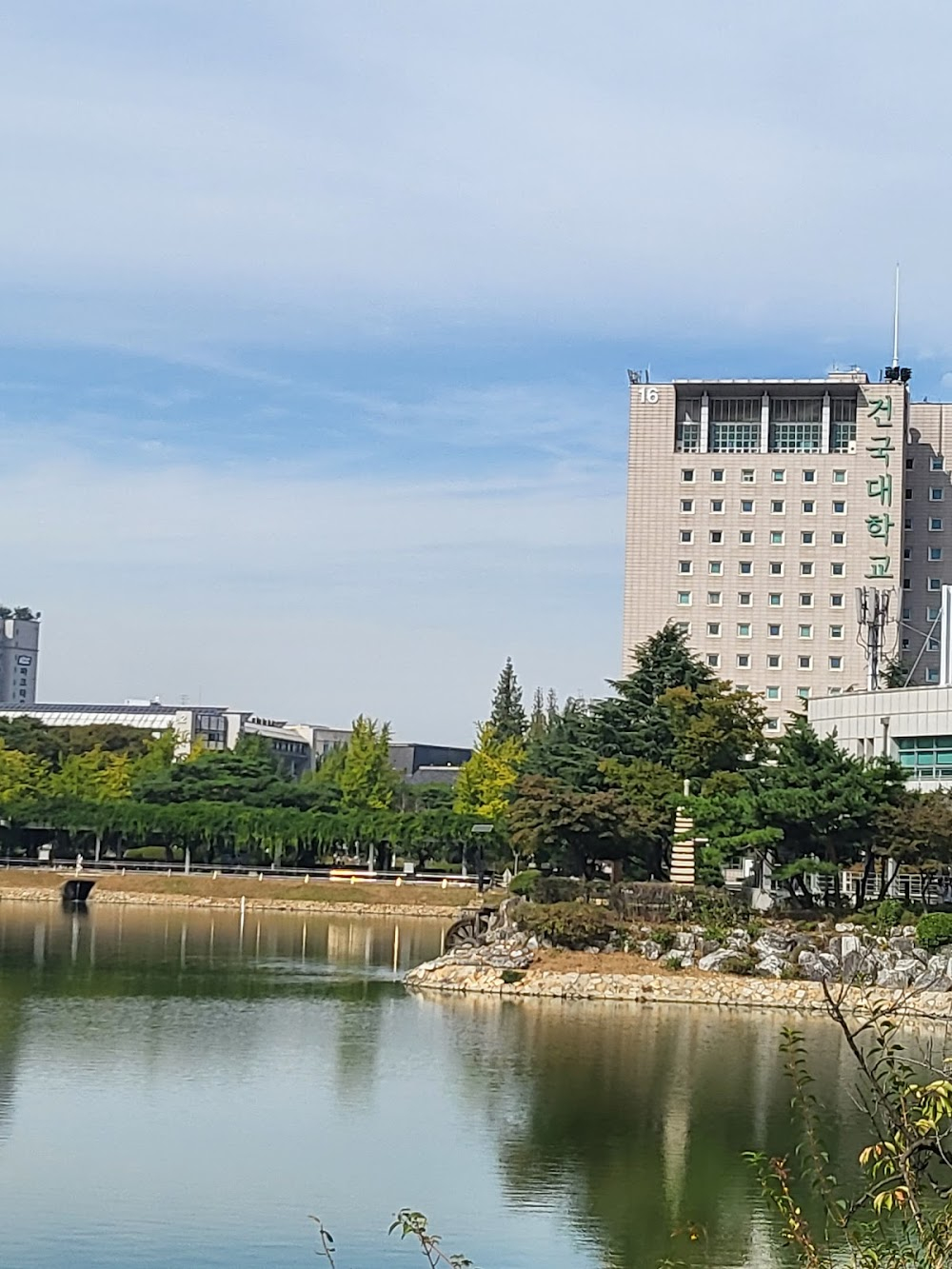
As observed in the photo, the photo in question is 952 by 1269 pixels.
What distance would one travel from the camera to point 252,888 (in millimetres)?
60875

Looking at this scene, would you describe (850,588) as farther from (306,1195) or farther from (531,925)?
(306,1195)

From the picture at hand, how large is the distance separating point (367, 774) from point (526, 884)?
29.4 metres

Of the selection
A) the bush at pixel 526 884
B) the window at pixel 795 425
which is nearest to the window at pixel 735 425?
the window at pixel 795 425

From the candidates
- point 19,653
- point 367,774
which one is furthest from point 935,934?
point 19,653

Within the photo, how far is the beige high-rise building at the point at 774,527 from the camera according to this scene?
71.3 meters

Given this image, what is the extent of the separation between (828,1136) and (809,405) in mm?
53698

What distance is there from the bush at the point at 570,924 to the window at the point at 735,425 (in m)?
40.3

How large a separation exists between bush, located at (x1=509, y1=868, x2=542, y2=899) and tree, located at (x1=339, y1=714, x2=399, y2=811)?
80.7 ft

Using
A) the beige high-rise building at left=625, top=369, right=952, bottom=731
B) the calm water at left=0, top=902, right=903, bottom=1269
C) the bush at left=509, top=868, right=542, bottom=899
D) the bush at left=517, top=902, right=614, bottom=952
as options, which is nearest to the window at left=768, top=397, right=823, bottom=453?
the beige high-rise building at left=625, top=369, right=952, bottom=731

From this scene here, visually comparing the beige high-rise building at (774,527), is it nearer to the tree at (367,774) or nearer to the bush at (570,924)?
the tree at (367,774)

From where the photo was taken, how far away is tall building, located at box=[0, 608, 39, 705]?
185 m

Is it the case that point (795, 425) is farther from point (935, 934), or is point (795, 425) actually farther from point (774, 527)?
point (935, 934)

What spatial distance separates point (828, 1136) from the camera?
2148 cm

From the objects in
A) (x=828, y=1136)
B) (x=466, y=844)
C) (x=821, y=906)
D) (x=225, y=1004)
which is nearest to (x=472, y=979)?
(x=225, y=1004)
